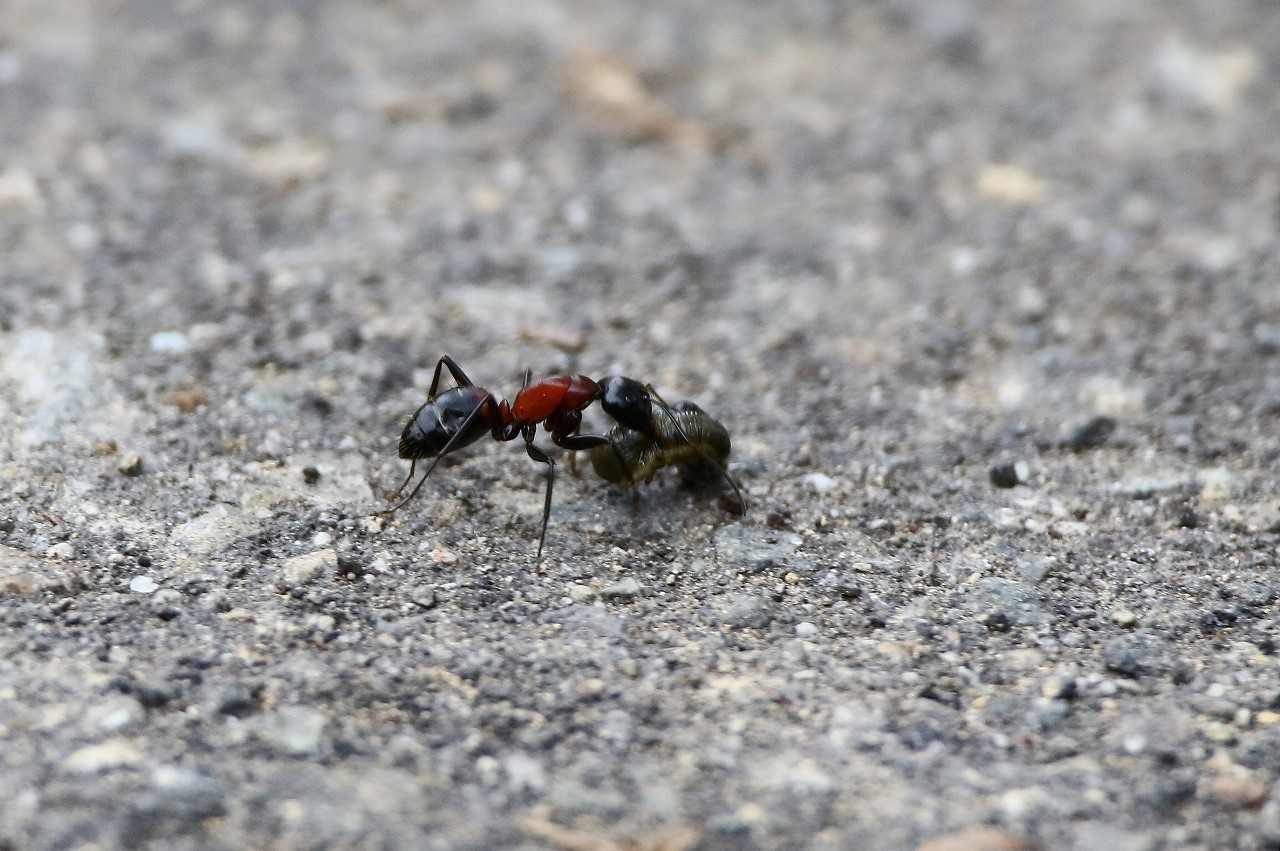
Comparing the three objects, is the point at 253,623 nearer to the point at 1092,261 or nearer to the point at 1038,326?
the point at 1038,326

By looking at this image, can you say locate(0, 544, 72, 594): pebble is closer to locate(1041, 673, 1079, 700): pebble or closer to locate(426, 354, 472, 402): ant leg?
locate(426, 354, 472, 402): ant leg

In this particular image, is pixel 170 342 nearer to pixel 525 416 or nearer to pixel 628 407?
pixel 525 416

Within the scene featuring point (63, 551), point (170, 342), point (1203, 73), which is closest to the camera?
point (63, 551)

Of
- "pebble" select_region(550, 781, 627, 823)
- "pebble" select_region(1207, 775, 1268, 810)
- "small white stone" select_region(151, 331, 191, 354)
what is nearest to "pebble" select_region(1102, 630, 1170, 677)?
"pebble" select_region(1207, 775, 1268, 810)

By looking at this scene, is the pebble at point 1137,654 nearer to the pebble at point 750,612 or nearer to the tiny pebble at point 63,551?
the pebble at point 750,612

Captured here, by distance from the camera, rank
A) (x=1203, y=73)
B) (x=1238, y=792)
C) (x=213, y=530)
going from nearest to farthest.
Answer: (x=1238, y=792) < (x=213, y=530) < (x=1203, y=73)

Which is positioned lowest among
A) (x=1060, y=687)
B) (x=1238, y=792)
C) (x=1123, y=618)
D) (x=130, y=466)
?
(x=1238, y=792)

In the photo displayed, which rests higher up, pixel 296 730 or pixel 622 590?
pixel 622 590

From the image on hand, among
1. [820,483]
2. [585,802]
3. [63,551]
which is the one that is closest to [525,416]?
[820,483]
